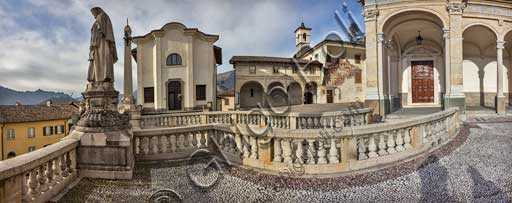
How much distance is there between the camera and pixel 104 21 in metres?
5.20

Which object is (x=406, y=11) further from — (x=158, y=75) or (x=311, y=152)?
(x=158, y=75)

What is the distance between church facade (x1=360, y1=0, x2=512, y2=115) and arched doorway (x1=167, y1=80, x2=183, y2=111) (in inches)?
733

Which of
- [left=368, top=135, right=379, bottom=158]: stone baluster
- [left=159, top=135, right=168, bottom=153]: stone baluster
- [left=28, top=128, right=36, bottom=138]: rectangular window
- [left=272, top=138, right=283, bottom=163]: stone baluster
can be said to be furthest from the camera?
[left=28, top=128, right=36, bottom=138]: rectangular window

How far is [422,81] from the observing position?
1697 centimetres

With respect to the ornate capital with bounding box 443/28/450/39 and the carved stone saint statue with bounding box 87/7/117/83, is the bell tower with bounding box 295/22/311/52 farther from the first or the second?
the carved stone saint statue with bounding box 87/7/117/83

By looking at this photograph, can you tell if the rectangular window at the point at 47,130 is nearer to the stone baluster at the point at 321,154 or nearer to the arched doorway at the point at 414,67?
the arched doorway at the point at 414,67

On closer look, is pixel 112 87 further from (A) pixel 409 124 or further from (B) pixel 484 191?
(B) pixel 484 191

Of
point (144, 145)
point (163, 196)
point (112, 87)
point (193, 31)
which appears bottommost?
point (163, 196)

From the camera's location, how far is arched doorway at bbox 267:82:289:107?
1254 inches

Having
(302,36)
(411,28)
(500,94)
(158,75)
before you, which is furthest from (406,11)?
(302,36)

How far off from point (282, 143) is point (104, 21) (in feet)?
14.1

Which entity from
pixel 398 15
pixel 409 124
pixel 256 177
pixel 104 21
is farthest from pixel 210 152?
pixel 398 15

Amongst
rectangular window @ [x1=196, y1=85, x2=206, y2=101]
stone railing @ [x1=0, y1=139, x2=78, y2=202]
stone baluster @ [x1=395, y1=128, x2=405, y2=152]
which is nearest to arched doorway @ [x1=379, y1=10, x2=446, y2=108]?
stone baluster @ [x1=395, y1=128, x2=405, y2=152]

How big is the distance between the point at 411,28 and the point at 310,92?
1938cm
